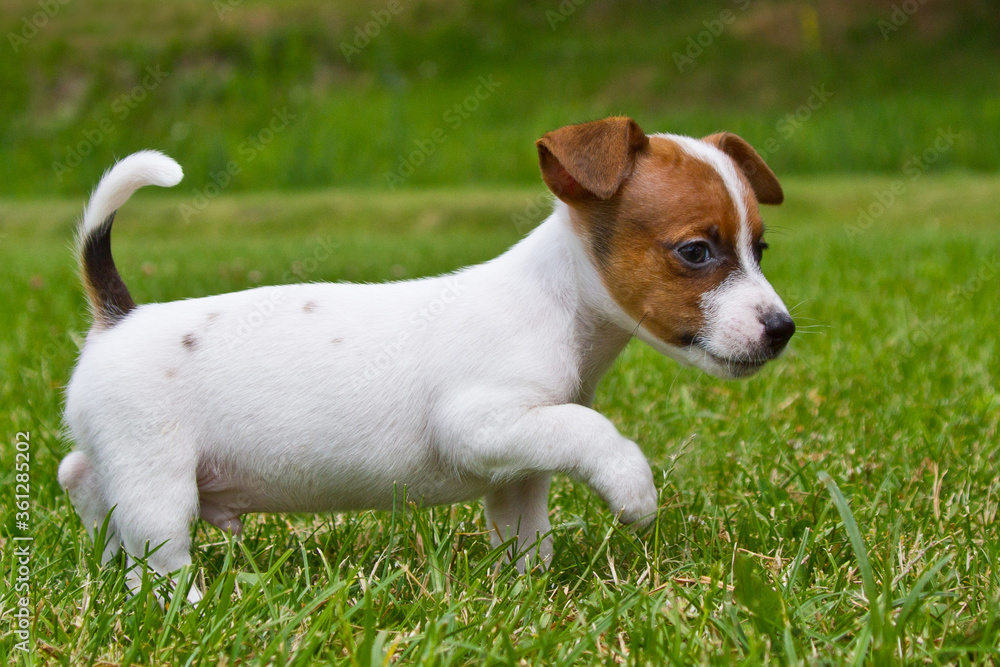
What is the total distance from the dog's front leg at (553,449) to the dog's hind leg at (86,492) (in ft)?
3.44

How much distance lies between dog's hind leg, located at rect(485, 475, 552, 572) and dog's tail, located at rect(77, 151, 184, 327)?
125 centimetres

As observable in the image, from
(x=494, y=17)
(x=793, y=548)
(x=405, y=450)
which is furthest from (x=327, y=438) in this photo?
(x=494, y=17)

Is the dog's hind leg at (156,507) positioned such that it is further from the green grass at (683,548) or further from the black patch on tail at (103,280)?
the black patch on tail at (103,280)

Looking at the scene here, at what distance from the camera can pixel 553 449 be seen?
249 cm

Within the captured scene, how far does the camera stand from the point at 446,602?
2.42 meters

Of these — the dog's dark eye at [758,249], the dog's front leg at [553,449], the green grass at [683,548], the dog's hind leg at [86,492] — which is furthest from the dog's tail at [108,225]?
the dog's dark eye at [758,249]

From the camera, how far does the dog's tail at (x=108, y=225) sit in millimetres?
2859

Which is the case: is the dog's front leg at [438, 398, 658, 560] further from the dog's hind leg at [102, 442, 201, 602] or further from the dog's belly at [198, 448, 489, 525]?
the dog's hind leg at [102, 442, 201, 602]

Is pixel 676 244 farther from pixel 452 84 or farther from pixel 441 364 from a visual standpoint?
pixel 452 84

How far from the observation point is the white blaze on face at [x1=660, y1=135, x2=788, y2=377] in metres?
2.57

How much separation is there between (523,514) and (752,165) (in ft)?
4.38

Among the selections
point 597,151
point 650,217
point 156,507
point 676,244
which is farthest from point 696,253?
point 156,507

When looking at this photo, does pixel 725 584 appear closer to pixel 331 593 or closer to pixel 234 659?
pixel 331 593

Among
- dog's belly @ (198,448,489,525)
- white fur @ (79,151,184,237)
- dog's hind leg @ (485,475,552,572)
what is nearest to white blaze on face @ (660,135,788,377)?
dog's hind leg @ (485,475,552,572)
